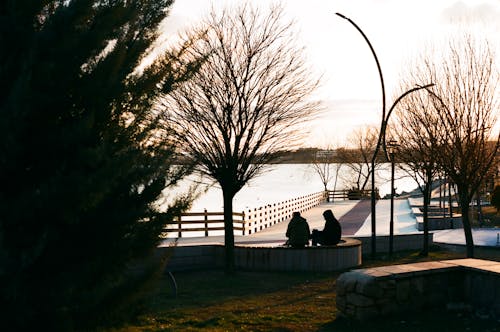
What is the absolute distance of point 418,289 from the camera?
981 cm

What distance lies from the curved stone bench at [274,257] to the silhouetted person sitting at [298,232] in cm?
20

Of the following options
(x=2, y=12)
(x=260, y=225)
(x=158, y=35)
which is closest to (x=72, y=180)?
(x=2, y=12)

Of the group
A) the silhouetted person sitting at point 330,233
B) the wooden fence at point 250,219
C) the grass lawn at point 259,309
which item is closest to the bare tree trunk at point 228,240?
the grass lawn at point 259,309

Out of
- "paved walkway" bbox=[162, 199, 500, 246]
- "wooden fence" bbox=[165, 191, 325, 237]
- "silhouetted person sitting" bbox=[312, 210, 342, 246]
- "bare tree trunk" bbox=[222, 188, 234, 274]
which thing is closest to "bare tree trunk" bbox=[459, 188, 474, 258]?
"silhouetted person sitting" bbox=[312, 210, 342, 246]

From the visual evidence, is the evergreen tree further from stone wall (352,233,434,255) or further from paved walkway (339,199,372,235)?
paved walkway (339,199,372,235)

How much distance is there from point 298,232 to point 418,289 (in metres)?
6.73

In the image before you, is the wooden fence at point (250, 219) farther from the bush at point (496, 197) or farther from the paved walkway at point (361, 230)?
the bush at point (496, 197)

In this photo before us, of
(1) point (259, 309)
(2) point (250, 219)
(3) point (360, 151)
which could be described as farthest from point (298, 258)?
(3) point (360, 151)

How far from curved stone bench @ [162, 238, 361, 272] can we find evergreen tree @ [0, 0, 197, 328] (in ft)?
35.0

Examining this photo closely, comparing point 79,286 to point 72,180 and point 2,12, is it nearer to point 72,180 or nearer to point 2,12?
point 72,180

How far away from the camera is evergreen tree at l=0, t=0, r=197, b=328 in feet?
16.2

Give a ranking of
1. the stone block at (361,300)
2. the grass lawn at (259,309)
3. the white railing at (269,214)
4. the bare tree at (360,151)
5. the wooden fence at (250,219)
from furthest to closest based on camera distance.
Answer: the bare tree at (360,151)
the white railing at (269,214)
the wooden fence at (250,219)
the stone block at (361,300)
the grass lawn at (259,309)

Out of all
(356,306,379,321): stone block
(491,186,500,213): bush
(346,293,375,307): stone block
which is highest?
(491,186,500,213): bush

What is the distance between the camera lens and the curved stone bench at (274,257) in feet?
54.0
